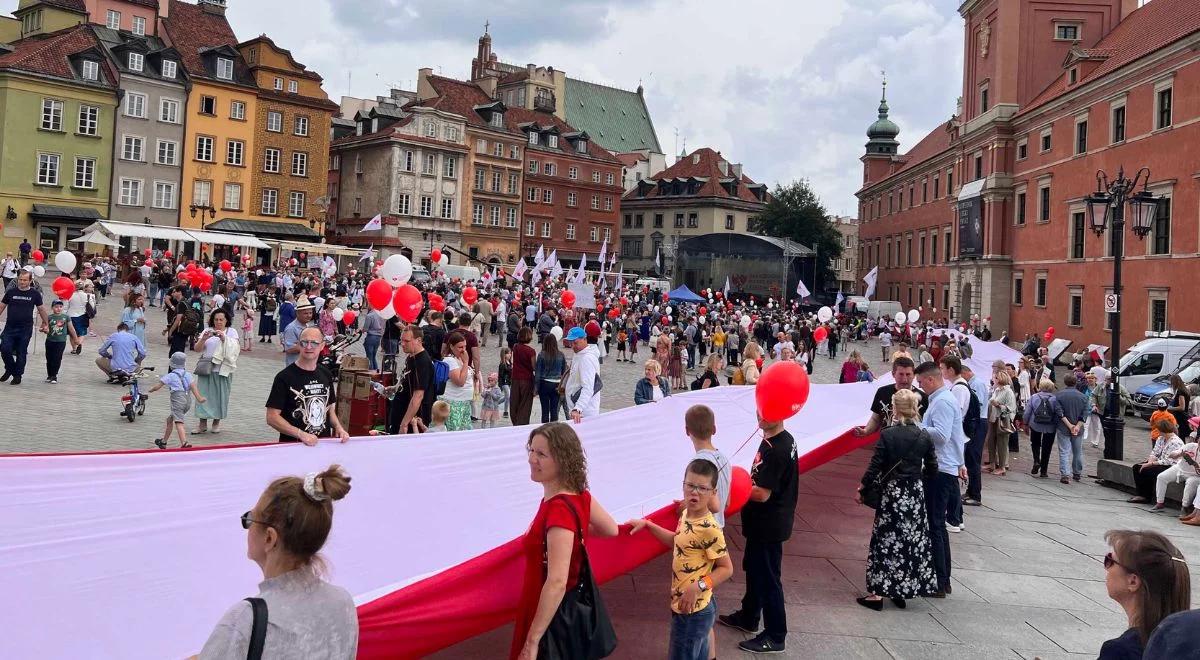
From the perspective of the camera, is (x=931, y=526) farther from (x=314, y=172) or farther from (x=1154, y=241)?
(x=314, y=172)

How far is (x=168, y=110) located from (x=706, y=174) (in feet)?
174

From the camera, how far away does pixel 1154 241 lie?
37.1 m

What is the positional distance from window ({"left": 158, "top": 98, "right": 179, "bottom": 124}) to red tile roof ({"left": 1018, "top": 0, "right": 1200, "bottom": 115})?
4954cm

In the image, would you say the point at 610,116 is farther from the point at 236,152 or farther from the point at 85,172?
the point at 85,172

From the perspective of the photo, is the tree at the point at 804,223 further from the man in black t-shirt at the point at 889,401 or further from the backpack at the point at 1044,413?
the man in black t-shirt at the point at 889,401

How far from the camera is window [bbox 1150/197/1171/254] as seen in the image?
118 ft

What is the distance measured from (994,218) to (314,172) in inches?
1728

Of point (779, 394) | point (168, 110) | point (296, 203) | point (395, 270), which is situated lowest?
point (779, 394)

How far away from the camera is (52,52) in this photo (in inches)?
2062

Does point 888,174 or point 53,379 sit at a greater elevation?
point 888,174

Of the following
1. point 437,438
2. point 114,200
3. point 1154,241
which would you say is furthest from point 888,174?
point 437,438

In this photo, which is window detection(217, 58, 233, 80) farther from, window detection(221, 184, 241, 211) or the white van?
the white van

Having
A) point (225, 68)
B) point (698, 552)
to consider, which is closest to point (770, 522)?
point (698, 552)

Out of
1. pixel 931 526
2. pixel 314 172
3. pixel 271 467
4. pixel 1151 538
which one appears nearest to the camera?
pixel 1151 538
